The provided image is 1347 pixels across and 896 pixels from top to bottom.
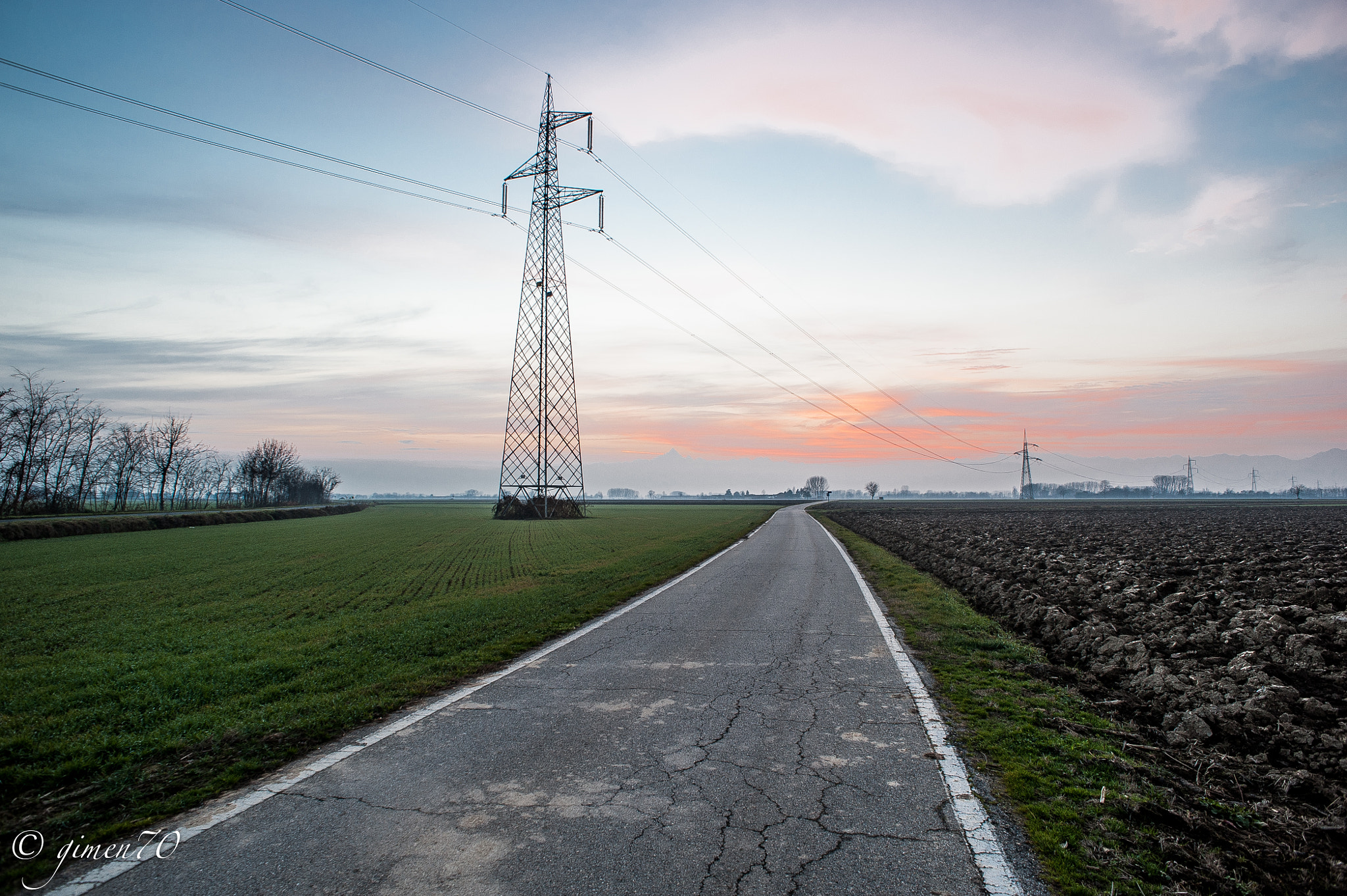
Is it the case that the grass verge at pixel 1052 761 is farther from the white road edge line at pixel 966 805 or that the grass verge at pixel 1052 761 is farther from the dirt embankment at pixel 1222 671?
the dirt embankment at pixel 1222 671

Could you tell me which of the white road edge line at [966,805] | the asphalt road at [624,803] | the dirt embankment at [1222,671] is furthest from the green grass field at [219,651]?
the dirt embankment at [1222,671]

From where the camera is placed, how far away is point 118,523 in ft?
142

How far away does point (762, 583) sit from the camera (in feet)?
53.8

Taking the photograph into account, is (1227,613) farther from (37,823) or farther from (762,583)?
(37,823)

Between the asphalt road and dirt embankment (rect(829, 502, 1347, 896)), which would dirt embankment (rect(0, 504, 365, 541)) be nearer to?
the asphalt road

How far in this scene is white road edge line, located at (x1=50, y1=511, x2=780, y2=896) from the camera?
3.80 m

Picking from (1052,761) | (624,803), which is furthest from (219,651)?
(1052,761)

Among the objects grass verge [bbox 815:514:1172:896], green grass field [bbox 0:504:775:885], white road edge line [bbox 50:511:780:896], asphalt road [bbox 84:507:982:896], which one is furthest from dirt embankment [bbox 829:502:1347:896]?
green grass field [bbox 0:504:775:885]

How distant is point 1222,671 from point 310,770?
9205 millimetres

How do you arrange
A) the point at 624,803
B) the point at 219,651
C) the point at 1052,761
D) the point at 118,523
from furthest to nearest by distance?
the point at 118,523 < the point at 219,651 < the point at 1052,761 < the point at 624,803

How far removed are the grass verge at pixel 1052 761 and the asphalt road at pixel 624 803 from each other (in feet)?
1.69

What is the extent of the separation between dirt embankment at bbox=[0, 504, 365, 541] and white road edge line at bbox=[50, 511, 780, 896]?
38435 mm

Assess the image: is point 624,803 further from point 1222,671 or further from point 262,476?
point 262,476

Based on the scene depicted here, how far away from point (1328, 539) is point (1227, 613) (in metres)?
24.8
